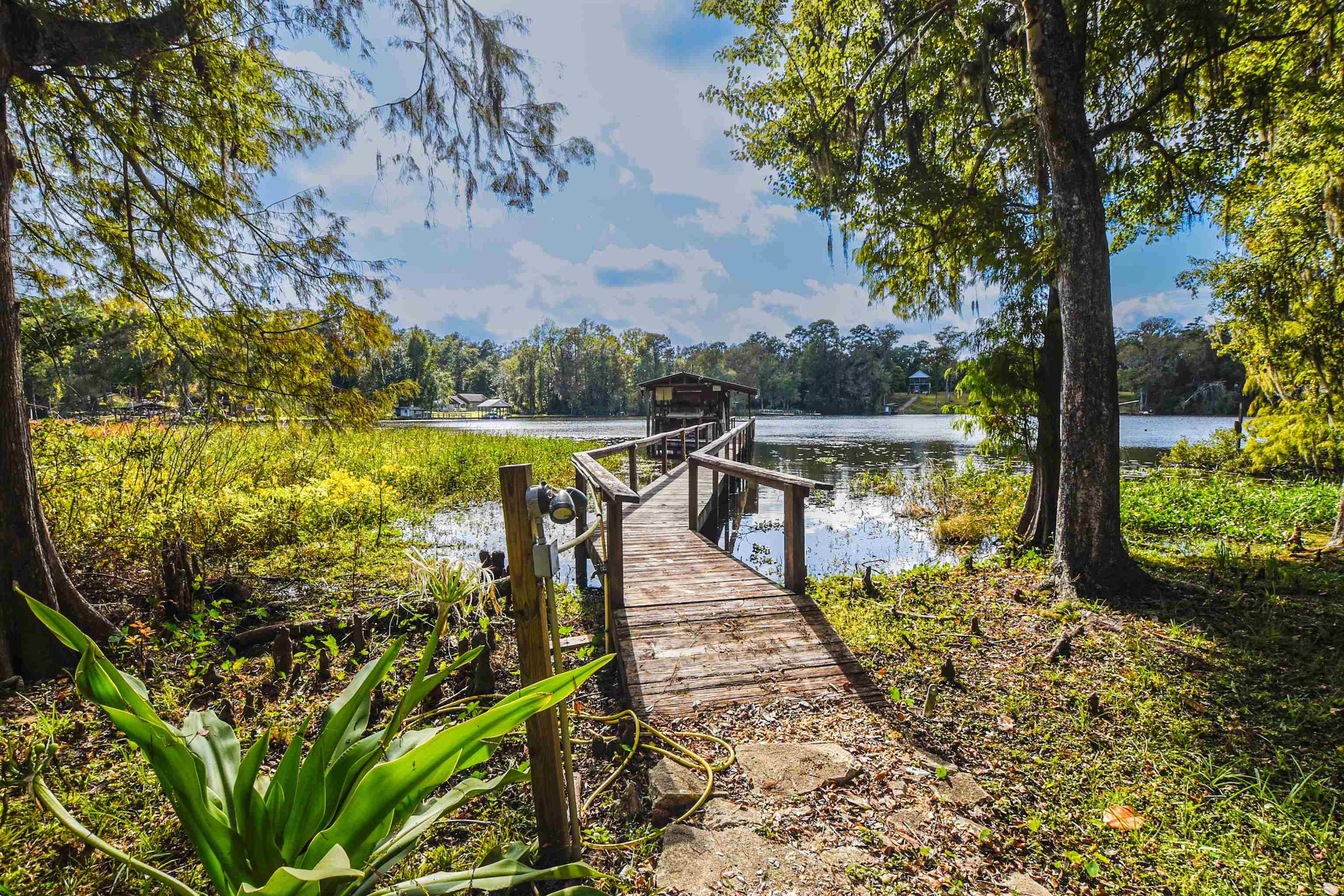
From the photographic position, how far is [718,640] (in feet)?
12.9

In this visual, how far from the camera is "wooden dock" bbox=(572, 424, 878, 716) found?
3.34 m

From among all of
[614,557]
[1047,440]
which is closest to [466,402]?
[614,557]

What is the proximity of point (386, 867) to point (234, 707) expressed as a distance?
2.36m

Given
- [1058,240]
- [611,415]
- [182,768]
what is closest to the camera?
[182,768]

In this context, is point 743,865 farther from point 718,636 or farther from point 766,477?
point 766,477

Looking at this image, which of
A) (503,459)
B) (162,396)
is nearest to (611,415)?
(503,459)

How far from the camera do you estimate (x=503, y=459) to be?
15.8 meters

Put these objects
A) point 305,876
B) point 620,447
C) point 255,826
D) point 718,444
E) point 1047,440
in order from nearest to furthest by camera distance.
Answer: point 305,876, point 255,826, point 1047,440, point 620,447, point 718,444

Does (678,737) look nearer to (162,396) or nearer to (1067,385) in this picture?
(1067,385)

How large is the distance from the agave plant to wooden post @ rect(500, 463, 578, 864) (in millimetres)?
256

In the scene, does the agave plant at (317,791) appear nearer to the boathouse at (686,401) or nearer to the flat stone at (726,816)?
the flat stone at (726,816)

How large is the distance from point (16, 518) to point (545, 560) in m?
3.67

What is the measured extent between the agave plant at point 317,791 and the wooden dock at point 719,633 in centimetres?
170

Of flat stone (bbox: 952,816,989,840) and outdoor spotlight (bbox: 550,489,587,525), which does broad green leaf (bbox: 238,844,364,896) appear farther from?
flat stone (bbox: 952,816,989,840)
